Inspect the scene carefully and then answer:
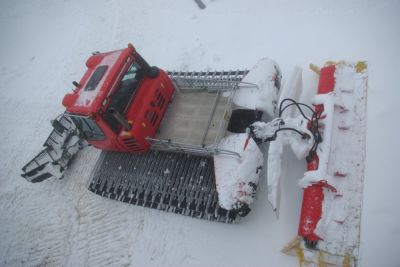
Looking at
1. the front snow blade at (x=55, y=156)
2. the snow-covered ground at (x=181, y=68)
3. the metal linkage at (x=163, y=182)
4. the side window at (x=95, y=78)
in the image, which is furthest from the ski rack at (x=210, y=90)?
the front snow blade at (x=55, y=156)

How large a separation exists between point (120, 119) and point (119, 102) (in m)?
0.44

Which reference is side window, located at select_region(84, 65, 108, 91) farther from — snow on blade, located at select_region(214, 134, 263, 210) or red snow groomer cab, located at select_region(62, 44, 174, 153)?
snow on blade, located at select_region(214, 134, 263, 210)

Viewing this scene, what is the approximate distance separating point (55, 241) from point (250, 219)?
12.7 feet

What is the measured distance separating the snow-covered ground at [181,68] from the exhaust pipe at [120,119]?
171cm

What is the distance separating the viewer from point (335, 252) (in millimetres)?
3789

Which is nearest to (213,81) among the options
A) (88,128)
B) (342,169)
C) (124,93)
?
(124,93)

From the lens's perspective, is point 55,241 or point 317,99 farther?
point 55,241

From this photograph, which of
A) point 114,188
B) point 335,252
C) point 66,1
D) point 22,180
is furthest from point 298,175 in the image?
point 66,1

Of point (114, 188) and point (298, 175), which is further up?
point (298, 175)

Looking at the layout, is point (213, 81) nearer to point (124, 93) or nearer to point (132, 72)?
point (132, 72)

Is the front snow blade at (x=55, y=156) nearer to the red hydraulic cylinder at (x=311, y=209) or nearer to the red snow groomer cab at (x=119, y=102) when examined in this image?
the red snow groomer cab at (x=119, y=102)

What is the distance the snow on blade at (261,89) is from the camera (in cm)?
495

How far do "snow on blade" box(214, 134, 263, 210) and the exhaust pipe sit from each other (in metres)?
1.40

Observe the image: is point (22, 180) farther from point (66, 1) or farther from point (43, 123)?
point (66, 1)
